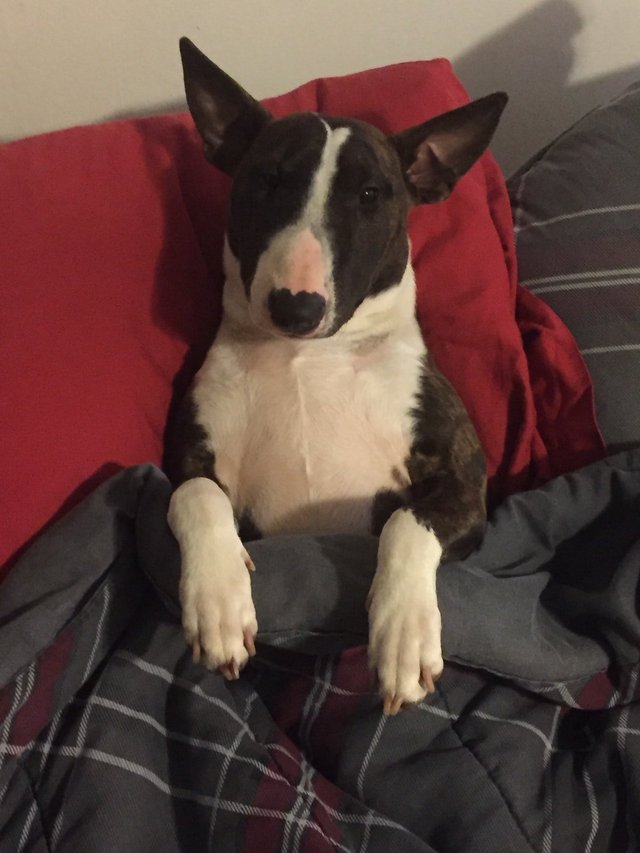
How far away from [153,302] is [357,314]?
0.38m

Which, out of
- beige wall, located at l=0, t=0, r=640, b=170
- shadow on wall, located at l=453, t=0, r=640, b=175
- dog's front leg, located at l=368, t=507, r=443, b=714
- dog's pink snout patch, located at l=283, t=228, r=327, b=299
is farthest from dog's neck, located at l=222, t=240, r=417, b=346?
shadow on wall, located at l=453, t=0, r=640, b=175

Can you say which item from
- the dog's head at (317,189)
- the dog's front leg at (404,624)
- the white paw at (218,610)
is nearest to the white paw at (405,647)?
the dog's front leg at (404,624)

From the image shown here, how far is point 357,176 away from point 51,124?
875mm

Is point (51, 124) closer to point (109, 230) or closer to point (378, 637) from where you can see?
point (109, 230)

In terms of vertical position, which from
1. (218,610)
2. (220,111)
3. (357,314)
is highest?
(220,111)

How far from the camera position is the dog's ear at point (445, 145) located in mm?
1444

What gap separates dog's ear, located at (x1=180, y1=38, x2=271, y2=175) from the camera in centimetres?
144

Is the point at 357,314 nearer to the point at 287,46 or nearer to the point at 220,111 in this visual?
the point at 220,111

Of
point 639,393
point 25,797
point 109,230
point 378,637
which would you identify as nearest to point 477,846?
point 378,637

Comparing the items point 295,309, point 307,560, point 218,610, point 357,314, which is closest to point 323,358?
point 357,314

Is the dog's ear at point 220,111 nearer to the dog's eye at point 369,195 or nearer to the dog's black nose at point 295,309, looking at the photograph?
the dog's eye at point 369,195

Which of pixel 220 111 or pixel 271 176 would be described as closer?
pixel 271 176

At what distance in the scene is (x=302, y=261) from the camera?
3.90 ft

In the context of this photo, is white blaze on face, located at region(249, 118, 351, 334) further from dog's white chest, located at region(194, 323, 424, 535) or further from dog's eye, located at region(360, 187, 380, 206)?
dog's white chest, located at region(194, 323, 424, 535)
